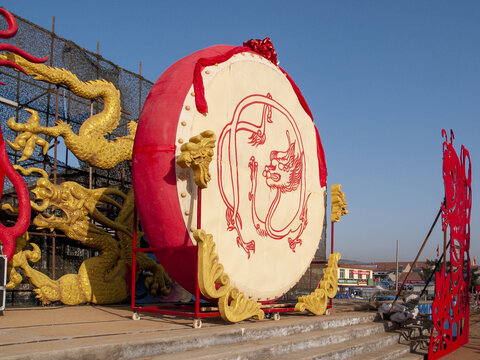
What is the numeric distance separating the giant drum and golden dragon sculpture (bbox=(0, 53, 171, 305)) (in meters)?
Result: 2.16

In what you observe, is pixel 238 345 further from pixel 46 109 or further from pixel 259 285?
pixel 46 109

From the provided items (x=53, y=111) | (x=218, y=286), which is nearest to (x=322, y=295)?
(x=218, y=286)

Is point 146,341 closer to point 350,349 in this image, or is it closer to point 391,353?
point 350,349

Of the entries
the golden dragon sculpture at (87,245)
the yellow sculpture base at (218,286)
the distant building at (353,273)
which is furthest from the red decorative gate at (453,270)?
the distant building at (353,273)

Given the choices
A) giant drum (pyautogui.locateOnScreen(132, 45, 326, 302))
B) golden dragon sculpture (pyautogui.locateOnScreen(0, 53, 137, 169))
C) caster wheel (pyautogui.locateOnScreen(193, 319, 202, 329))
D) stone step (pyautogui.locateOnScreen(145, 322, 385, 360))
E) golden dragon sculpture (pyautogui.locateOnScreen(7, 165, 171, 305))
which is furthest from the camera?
golden dragon sculpture (pyautogui.locateOnScreen(0, 53, 137, 169))

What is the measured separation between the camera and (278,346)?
4184 millimetres

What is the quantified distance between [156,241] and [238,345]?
1304 millimetres

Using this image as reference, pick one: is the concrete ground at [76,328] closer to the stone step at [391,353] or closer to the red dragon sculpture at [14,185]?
the red dragon sculpture at [14,185]

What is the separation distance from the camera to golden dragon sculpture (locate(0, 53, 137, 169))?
628cm

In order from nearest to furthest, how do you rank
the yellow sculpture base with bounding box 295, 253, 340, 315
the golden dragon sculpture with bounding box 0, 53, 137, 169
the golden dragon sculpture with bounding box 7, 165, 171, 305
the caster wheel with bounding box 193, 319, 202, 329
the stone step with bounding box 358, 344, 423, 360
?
the caster wheel with bounding box 193, 319, 202, 329 → the stone step with bounding box 358, 344, 423, 360 → the yellow sculpture base with bounding box 295, 253, 340, 315 → the golden dragon sculpture with bounding box 7, 165, 171, 305 → the golden dragon sculpture with bounding box 0, 53, 137, 169

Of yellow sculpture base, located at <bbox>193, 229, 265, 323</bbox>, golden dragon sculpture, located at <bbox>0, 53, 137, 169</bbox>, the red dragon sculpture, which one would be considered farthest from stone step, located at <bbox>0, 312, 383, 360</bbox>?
golden dragon sculpture, located at <bbox>0, 53, 137, 169</bbox>

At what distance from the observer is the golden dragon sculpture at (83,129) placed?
6.28 m

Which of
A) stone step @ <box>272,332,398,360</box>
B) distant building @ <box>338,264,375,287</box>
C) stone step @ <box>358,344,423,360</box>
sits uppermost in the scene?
stone step @ <box>272,332,398,360</box>

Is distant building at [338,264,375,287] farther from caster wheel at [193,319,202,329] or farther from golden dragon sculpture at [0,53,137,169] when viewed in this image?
caster wheel at [193,319,202,329]
